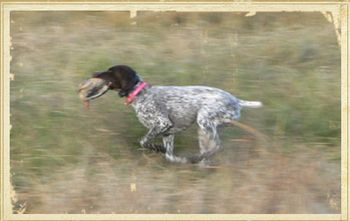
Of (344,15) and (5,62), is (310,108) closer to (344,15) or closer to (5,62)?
(344,15)

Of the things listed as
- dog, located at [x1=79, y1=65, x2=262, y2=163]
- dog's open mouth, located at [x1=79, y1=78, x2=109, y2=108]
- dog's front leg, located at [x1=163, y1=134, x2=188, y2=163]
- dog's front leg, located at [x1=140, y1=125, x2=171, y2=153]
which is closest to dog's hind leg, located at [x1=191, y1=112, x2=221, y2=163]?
dog, located at [x1=79, y1=65, x2=262, y2=163]

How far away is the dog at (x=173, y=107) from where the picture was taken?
6.71 meters

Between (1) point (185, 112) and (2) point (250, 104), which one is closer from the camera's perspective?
(1) point (185, 112)

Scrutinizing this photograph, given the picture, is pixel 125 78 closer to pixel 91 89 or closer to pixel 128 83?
pixel 128 83

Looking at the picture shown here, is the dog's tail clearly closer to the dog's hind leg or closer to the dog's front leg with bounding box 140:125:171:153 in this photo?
the dog's hind leg

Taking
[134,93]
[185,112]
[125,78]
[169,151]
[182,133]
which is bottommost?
[169,151]

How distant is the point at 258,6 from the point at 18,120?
2.01 metres

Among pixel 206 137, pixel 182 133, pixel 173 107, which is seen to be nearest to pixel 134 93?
pixel 173 107

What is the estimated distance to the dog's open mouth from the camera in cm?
686

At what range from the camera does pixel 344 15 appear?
281 inches

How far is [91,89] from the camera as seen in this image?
6.98m

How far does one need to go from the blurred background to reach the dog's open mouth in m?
0.13

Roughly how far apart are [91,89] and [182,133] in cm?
75

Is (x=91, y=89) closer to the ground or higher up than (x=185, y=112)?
higher up
